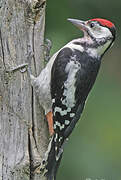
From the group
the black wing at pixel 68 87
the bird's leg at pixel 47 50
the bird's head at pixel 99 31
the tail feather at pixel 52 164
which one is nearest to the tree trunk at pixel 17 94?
the tail feather at pixel 52 164

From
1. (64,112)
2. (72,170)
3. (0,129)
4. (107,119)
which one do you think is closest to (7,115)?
(0,129)

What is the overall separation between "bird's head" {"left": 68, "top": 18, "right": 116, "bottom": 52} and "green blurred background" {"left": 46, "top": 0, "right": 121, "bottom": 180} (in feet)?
1.80

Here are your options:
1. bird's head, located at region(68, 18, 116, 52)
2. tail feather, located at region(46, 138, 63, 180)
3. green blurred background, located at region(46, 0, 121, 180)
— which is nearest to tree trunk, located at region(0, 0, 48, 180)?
tail feather, located at region(46, 138, 63, 180)

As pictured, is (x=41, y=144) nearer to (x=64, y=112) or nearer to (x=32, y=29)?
(x=64, y=112)

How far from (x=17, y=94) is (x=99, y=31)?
1018 millimetres

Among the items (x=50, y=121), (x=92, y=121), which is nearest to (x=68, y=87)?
(x=50, y=121)

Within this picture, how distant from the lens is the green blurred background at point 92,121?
568cm

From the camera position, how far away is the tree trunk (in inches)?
173

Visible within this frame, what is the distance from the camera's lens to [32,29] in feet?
14.7

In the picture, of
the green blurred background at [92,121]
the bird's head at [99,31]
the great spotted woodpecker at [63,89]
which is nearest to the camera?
the great spotted woodpecker at [63,89]

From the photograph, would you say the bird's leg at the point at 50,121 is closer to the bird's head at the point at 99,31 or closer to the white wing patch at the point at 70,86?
the white wing patch at the point at 70,86

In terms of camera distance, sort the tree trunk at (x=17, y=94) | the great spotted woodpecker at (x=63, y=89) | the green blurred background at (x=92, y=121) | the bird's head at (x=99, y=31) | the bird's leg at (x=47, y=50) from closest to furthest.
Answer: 1. the tree trunk at (x=17, y=94)
2. the great spotted woodpecker at (x=63, y=89)
3. the bird's head at (x=99, y=31)
4. the bird's leg at (x=47, y=50)
5. the green blurred background at (x=92, y=121)

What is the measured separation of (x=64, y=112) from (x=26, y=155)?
50 cm

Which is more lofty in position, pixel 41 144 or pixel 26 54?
pixel 26 54
